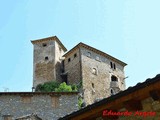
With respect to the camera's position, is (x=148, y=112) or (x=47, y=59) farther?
(x=47, y=59)

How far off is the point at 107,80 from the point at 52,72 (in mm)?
8674

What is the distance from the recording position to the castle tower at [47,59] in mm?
51688

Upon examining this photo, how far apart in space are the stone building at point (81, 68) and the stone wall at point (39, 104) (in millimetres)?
17435

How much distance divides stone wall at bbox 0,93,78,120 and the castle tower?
67.2 feet

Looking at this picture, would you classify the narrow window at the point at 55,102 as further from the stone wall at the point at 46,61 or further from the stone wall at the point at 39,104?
the stone wall at the point at 46,61

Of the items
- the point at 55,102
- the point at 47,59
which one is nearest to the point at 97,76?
the point at 47,59

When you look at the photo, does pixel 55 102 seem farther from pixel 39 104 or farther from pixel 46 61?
pixel 46 61

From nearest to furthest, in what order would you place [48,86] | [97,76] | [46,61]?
[48,86]
[97,76]
[46,61]

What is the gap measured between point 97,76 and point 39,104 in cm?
2236

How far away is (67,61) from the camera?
175 feet

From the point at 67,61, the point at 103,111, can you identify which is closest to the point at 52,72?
the point at 67,61

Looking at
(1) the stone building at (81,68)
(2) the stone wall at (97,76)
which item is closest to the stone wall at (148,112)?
(2) the stone wall at (97,76)

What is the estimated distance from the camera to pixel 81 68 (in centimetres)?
4991

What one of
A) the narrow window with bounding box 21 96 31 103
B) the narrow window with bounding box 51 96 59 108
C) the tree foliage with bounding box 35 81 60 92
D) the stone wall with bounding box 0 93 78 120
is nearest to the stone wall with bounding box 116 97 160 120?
the stone wall with bounding box 0 93 78 120
